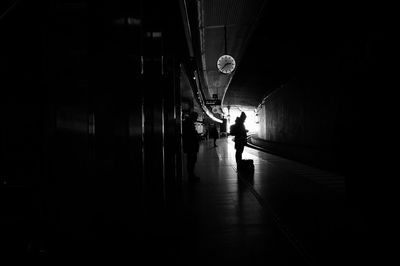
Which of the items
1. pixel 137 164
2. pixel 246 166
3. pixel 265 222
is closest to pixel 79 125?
pixel 137 164

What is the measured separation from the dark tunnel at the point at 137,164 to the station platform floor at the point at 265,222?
2cm

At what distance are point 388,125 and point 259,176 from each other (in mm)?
3836

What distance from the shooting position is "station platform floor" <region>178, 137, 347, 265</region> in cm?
282

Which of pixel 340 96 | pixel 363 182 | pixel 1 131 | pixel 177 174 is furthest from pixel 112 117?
pixel 340 96

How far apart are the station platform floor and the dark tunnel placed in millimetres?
22

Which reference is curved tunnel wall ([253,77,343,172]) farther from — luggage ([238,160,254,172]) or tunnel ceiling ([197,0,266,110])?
tunnel ceiling ([197,0,266,110])

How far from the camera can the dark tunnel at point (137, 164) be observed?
199 cm

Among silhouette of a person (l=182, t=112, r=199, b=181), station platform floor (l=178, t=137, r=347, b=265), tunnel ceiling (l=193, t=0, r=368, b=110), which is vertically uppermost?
tunnel ceiling (l=193, t=0, r=368, b=110)

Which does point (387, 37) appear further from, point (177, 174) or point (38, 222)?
point (38, 222)

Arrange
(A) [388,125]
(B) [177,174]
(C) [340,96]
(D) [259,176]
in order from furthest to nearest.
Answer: (C) [340,96]
(D) [259,176]
(B) [177,174]
(A) [388,125]

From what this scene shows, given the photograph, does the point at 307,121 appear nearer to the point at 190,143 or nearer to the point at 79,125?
the point at 190,143

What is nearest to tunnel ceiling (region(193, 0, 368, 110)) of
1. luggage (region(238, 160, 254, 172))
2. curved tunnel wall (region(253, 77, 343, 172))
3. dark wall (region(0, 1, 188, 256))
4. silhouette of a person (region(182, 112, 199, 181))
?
curved tunnel wall (region(253, 77, 343, 172))

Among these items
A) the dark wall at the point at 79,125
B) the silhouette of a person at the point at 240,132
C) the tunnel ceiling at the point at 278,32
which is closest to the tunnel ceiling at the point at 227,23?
the tunnel ceiling at the point at 278,32

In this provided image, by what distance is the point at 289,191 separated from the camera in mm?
5559
